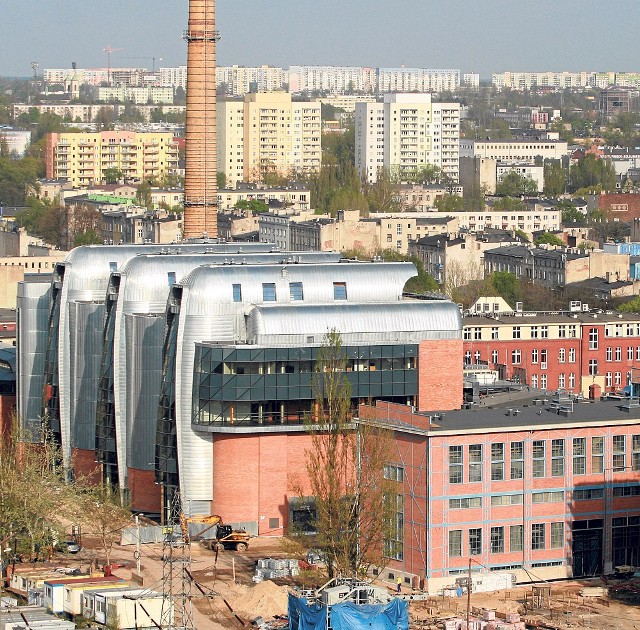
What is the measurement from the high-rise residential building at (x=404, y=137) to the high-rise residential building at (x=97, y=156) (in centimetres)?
1455

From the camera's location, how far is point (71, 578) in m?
35.1

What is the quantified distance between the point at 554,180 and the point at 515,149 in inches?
707

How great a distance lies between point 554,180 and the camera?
5226 inches

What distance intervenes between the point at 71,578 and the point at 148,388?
7557mm

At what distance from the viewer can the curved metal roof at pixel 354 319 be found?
39.8 meters

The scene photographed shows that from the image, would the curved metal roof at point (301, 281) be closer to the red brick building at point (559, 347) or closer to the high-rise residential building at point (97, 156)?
the red brick building at point (559, 347)

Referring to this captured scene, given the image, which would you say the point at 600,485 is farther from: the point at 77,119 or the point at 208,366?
the point at 77,119

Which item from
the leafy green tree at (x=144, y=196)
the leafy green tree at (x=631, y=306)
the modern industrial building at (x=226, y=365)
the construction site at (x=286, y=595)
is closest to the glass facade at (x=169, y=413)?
the modern industrial building at (x=226, y=365)

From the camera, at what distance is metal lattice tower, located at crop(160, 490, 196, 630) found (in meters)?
31.6

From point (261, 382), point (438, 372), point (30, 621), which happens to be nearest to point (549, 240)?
point (438, 372)

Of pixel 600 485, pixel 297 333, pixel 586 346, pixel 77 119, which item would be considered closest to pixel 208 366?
pixel 297 333

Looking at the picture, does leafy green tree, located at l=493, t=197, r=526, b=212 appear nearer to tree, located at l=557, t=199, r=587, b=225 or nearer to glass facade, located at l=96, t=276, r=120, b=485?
tree, located at l=557, t=199, r=587, b=225

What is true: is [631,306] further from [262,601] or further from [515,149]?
[515,149]

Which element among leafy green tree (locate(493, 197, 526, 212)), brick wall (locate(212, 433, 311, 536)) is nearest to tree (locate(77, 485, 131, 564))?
brick wall (locate(212, 433, 311, 536))
